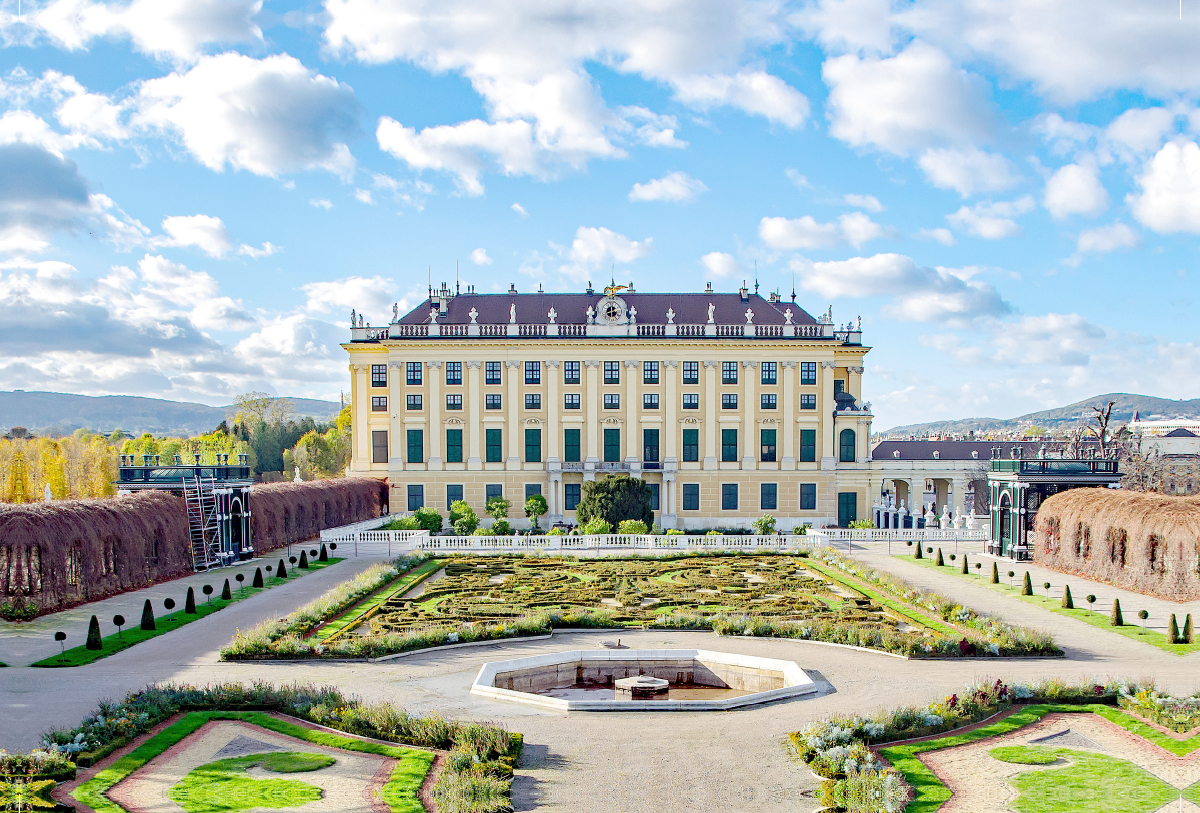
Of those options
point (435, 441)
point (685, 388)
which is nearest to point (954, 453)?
point (685, 388)

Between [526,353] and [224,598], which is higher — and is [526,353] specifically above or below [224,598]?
above

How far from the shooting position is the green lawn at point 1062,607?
72.5 feet

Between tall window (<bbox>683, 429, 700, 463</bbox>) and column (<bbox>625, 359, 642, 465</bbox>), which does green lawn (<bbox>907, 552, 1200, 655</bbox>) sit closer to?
tall window (<bbox>683, 429, 700, 463</bbox>)

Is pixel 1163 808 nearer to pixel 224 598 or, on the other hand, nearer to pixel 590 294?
pixel 224 598

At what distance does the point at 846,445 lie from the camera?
2265 inches

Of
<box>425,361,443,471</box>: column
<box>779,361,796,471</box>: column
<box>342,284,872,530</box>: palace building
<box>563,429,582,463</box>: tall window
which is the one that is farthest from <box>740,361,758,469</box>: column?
<box>425,361,443,471</box>: column

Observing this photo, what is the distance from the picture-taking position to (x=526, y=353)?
56.6m

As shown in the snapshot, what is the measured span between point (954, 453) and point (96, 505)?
56.7 m

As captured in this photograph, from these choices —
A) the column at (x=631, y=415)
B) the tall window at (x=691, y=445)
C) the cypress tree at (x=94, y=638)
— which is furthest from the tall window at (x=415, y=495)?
the cypress tree at (x=94, y=638)

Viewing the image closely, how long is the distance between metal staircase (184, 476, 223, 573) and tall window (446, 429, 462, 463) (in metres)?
20.7

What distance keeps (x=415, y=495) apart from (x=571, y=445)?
10641mm

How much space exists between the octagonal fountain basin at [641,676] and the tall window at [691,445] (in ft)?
122

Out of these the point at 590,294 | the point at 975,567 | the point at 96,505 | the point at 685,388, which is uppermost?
the point at 590,294

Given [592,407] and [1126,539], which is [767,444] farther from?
[1126,539]
